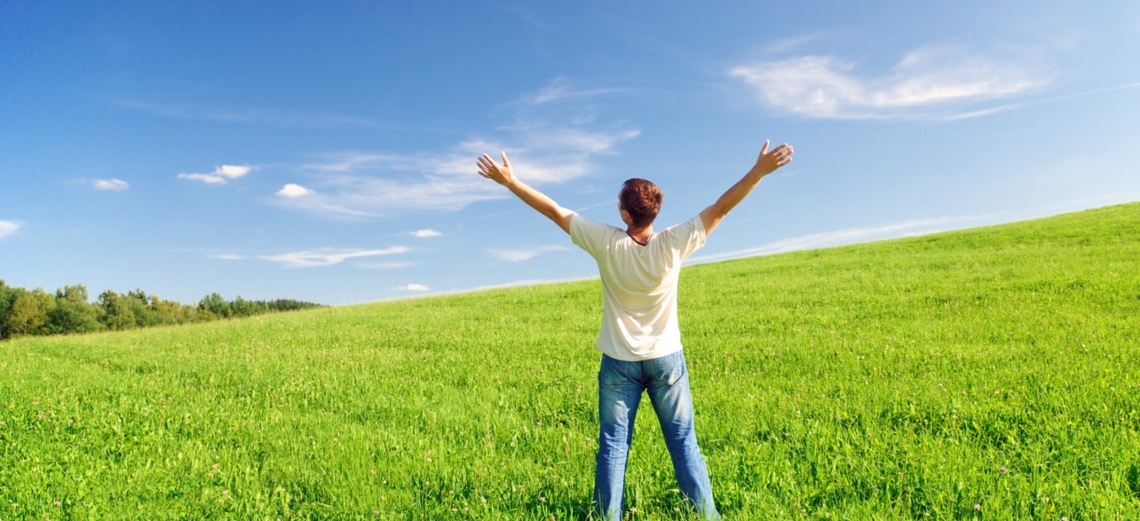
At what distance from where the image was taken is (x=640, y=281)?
17.3ft

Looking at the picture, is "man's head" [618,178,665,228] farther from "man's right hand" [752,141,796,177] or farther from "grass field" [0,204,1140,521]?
"grass field" [0,204,1140,521]

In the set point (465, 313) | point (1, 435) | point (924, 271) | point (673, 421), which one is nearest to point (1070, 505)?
point (673, 421)

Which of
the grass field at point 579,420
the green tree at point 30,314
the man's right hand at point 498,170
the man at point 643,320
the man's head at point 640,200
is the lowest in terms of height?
the grass field at point 579,420

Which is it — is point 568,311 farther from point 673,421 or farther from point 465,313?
point 673,421

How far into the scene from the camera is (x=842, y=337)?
605 inches

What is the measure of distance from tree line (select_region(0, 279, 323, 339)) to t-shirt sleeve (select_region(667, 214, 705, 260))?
277ft

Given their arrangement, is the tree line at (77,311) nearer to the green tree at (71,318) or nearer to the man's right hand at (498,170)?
the green tree at (71,318)

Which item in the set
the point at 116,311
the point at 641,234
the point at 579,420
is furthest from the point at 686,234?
the point at 116,311

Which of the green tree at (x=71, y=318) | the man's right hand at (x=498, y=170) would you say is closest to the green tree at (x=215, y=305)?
the green tree at (x=71, y=318)

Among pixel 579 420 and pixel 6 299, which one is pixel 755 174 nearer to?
pixel 579 420

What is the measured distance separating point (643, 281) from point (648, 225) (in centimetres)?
47

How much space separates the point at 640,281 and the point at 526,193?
3.84 feet

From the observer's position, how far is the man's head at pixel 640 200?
5.28m

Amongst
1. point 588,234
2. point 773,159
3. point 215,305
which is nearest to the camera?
point 773,159
